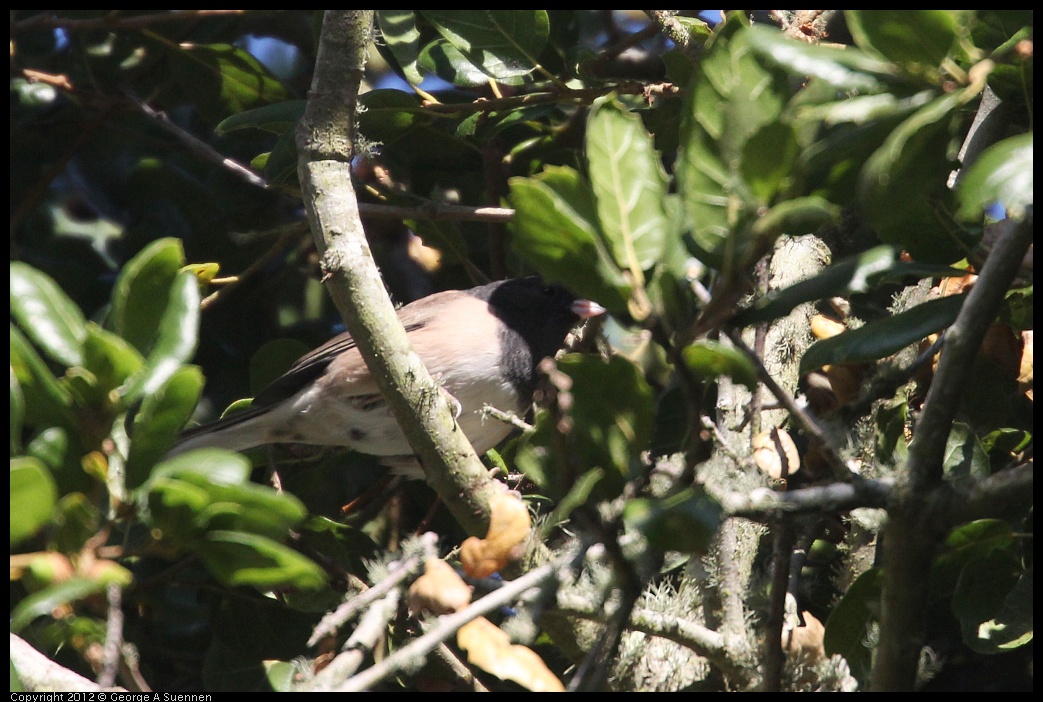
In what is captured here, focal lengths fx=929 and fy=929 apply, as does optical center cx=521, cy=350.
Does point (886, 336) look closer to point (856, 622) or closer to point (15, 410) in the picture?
point (856, 622)

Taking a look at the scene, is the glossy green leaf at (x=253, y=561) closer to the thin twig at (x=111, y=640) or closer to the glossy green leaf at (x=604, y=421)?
the thin twig at (x=111, y=640)

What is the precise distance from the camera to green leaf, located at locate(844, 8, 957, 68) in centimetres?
105

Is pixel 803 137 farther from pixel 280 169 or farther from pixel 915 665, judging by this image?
pixel 280 169

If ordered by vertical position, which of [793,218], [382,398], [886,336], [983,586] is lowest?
[382,398]

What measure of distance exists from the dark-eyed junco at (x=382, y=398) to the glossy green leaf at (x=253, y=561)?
1.73 meters

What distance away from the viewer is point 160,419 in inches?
43.4

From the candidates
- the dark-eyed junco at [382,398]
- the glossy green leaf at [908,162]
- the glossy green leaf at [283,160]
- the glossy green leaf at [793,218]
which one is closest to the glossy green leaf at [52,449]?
the glossy green leaf at [793,218]

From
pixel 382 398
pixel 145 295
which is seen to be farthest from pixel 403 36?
pixel 145 295

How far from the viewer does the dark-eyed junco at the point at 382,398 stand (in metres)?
2.91

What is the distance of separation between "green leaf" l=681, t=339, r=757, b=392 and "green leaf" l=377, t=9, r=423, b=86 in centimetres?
158

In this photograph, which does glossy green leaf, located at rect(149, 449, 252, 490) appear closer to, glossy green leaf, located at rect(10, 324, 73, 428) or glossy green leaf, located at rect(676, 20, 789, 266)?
glossy green leaf, located at rect(10, 324, 73, 428)

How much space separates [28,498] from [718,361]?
2.48 feet

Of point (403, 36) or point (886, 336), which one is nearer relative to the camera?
point (886, 336)
